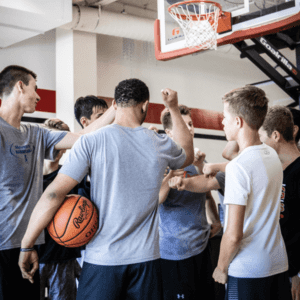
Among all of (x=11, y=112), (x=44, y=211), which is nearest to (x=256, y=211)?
(x=44, y=211)

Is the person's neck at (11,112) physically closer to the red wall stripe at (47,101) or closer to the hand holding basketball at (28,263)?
the hand holding basketball at (28,263)

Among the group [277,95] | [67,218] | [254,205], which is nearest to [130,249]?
[67,218]

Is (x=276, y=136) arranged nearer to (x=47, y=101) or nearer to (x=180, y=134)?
(x=180, y=134)

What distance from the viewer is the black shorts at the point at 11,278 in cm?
237

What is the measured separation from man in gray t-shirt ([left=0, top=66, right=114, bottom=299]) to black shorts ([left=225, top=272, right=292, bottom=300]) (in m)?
1.11

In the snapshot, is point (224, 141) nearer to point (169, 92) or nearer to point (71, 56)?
point (71, 56)

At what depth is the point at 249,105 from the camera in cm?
220

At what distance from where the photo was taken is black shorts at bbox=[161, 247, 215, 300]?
10.0ft

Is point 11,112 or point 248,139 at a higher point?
point 11,112

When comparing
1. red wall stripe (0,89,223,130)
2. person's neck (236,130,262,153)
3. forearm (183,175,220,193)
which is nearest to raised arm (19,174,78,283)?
person's neck (236,130,262,153)

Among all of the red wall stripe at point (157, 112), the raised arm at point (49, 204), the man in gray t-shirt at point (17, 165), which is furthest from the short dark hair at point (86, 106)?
the red wall stripe at point (157, 112)

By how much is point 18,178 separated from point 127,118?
2.69 ft

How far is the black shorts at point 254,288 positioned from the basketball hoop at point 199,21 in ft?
11.5

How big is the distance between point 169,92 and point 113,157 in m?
0.65
